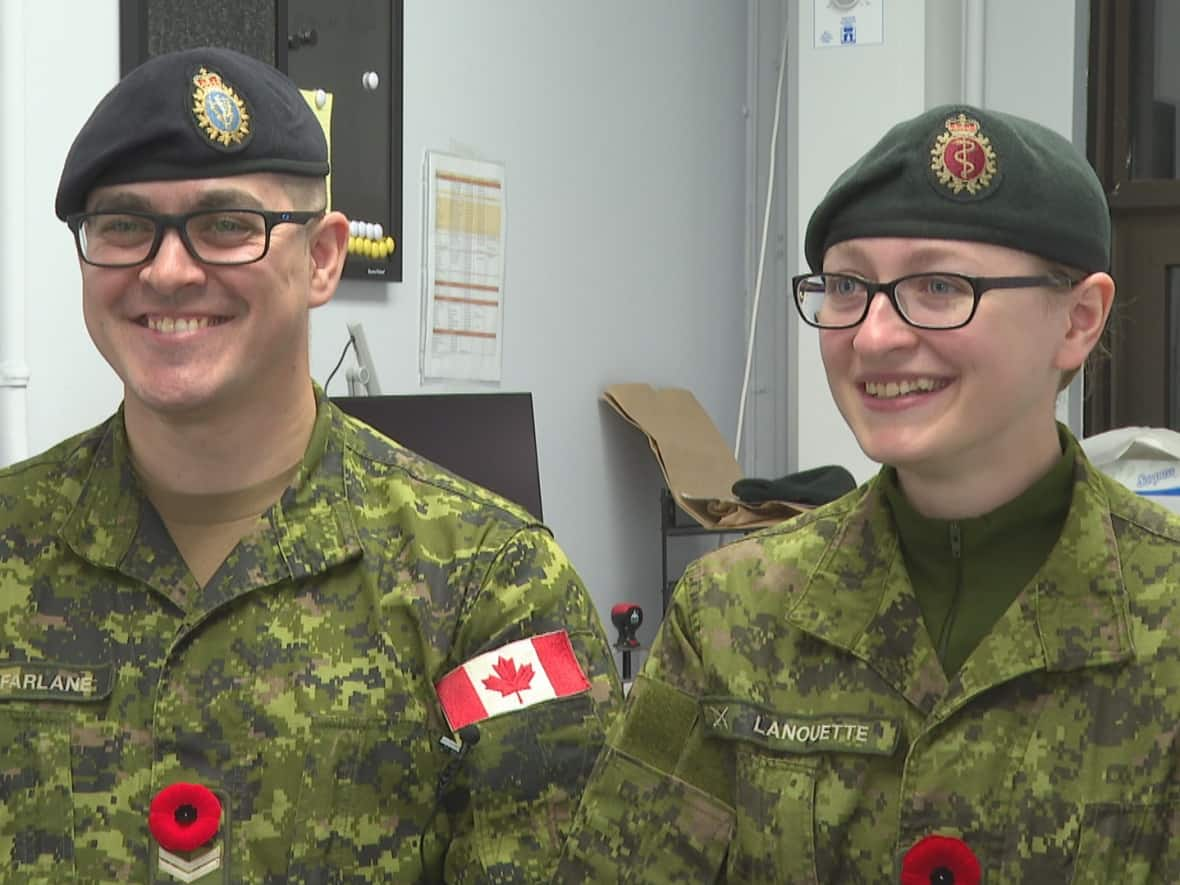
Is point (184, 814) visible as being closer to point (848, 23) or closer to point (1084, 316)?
point (1084, 316)

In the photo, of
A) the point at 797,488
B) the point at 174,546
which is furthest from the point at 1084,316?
the point at 797,488

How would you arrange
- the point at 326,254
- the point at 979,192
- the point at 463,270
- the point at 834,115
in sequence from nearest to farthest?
the point at 979,192, the point at 326,254, the point at 463,270, the point at 834,115

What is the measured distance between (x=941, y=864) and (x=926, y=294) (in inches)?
17.0

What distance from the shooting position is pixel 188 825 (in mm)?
1478

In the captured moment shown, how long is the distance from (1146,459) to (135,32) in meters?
2.31

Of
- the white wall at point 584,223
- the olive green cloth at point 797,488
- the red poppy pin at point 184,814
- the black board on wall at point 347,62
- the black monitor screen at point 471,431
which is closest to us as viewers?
Result: the red poppy pin at point 184,814

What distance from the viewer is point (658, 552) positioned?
4219 millimetres

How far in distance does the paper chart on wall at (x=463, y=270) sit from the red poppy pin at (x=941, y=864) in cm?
217

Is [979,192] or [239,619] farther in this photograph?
[239,619]

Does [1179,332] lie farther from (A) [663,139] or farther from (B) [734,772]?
(B) [734,772]

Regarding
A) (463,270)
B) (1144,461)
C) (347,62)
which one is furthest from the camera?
(1144,461)

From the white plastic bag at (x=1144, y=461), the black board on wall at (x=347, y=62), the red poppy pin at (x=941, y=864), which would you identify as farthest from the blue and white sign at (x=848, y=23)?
the red poppy pin at (x=941, y=864)

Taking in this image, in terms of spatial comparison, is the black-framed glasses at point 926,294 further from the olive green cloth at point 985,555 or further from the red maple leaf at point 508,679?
the red maple leaf at point 508,679

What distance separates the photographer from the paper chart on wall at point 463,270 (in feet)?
10.8
